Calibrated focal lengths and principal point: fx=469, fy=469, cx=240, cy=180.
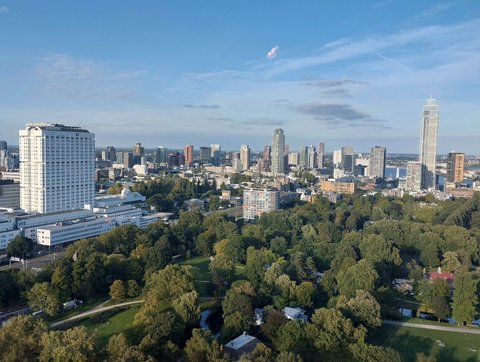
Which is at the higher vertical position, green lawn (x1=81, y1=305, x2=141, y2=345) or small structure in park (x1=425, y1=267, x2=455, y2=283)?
small structure in park (x1=425, y1=267, x2=455, y2=283)

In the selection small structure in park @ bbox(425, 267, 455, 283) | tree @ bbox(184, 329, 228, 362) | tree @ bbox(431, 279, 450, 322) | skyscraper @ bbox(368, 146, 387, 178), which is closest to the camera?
tree @ bbox(184, 329, 228, 362)

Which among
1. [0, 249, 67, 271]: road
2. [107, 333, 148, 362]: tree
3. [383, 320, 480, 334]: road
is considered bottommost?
[0, 249, 67, 271]: road

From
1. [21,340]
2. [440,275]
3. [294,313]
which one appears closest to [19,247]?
[21,340]

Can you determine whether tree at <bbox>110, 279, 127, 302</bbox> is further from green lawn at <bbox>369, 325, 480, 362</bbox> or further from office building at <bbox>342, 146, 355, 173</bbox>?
office building at <bbox>342, 146, 355, 173</bbox>

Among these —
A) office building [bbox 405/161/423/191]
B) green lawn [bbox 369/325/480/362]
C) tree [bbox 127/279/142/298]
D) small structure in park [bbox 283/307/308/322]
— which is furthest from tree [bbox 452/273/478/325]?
office building [bbox 405/161/423/191]

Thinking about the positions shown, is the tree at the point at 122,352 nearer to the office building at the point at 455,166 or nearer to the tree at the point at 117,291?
the tree at the point at 117,291

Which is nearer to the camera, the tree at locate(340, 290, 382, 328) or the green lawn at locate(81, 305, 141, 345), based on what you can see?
the tree at locate(340, 290, 382, 328)

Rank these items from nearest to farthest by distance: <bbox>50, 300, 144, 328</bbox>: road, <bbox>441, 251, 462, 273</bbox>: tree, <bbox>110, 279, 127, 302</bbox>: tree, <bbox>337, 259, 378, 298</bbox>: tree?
<bbox>50, 300, 144, 328</bbox>: road < <bbox>337, 259, 378, 298</bbox>: tree < <bbox>110, 279, 127, 302</bbox>: tree < <bbox>441, 251, 462, 273</bbox>: tree

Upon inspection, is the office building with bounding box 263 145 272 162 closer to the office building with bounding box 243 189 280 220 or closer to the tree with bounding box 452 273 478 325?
the office building with bounding box 243 189 280 220

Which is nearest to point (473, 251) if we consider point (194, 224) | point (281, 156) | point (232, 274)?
point (232, 274)
